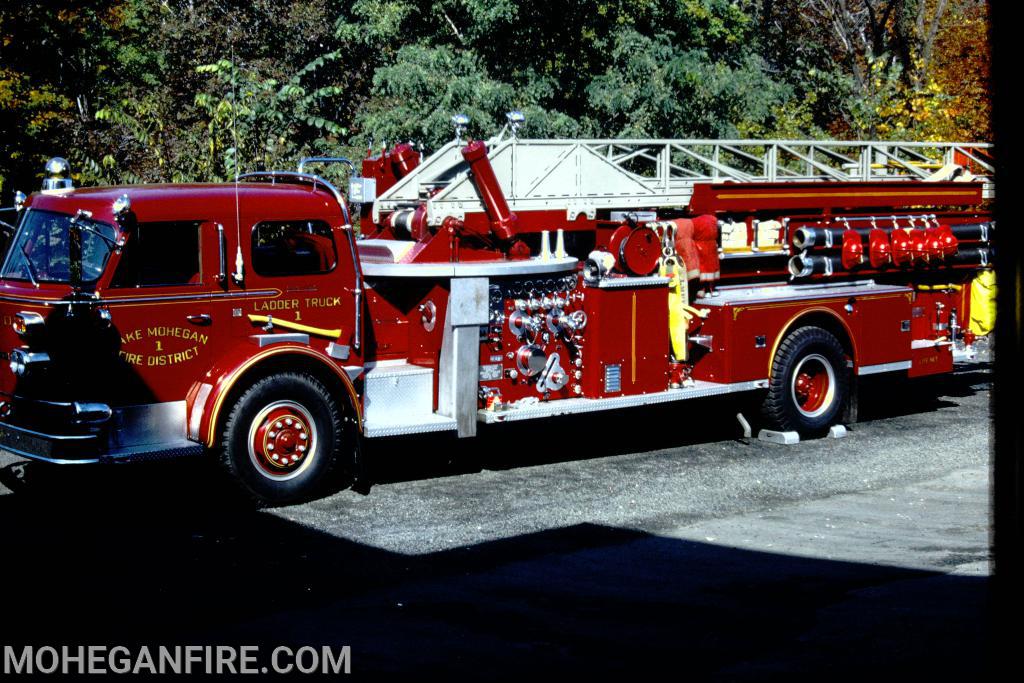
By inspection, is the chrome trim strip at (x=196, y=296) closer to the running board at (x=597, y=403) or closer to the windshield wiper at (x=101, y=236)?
the windshield wiper at (x=101, y=236)

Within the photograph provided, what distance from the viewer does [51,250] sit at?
8.83 meters

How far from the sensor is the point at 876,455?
11.4 meters

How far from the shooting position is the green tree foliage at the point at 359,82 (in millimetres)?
17312

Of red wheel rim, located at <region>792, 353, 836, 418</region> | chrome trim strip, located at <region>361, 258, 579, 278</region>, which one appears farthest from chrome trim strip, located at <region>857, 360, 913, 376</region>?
chrome trim strip, located at <region>361, 258, 579, 278</region>

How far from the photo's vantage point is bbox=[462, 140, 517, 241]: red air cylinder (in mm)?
10172

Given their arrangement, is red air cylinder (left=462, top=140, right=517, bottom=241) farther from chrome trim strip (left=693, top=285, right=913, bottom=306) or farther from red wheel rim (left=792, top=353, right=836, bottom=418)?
red wheel rim (left=792, top=353, right=836, bottom=418)

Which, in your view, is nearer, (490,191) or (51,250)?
(51,250)

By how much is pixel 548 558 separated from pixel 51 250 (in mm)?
4087

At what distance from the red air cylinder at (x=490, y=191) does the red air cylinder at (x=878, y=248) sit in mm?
4218

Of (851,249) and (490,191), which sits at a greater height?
(490,191)

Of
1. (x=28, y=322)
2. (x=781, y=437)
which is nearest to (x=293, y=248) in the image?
(x=28, y=322)

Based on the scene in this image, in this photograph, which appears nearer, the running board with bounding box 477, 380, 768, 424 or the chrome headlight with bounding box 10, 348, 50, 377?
the chrome headlight with bounding box 10, 348, 50, 377

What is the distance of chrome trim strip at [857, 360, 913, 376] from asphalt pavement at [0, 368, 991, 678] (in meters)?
0.80

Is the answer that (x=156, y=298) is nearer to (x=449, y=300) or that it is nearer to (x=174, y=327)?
(x=174, y=327)
